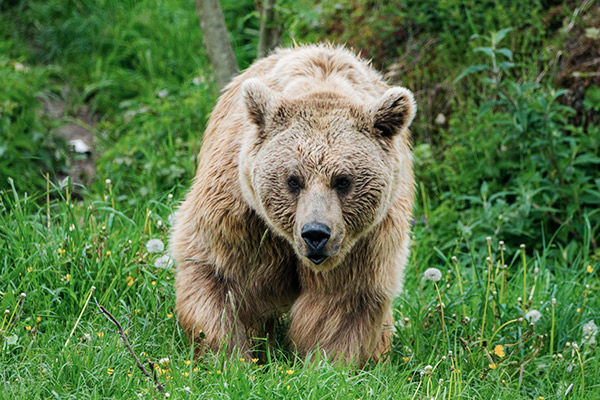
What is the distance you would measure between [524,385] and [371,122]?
1.71 metres

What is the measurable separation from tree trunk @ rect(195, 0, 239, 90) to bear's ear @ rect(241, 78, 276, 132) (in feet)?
9.55

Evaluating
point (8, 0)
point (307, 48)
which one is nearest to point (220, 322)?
point (307, 48)

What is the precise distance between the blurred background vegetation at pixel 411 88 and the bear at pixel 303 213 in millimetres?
1368

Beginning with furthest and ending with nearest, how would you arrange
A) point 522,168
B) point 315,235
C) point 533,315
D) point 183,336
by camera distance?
1. point 522,168
2. point 533,315
3. point 183,336
4. point 315,235

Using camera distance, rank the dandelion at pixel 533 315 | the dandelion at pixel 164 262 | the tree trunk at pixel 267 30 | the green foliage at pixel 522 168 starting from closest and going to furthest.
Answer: the dandelion at pixel 533 315 → the dandelion at pixel 164 262 → the green foliage at pixel 522 168 → the tree trunk at pixel 267 30

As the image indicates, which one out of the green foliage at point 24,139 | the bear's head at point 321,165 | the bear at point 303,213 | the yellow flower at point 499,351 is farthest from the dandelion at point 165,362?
the green foliage at point 24,139

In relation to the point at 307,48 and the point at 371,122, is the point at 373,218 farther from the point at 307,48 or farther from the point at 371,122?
the point at 307,48

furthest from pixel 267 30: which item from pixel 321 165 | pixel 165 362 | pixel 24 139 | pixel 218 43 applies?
pixel 165 362

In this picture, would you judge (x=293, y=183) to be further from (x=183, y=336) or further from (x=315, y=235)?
(x=183, y=336)

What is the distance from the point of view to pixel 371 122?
399 centimetres

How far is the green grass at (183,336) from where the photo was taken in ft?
12.0

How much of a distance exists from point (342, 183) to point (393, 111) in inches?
18.6

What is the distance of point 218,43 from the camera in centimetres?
686

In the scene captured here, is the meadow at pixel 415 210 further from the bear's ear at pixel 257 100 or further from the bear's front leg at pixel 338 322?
the bear's ear at pixel 257 100
